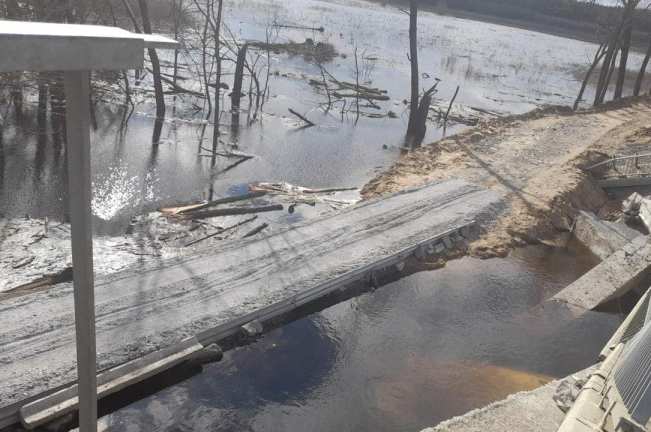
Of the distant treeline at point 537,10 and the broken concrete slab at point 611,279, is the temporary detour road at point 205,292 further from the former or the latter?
the distant treeline at point 537,10

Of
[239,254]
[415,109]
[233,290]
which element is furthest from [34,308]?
[415,109]

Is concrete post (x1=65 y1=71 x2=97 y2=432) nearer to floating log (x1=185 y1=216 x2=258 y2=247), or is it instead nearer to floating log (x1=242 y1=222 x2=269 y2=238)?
floating log (x1=185 y1=216 x2=258 y2=247)

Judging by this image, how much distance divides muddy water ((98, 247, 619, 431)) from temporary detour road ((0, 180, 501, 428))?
61 centimetres

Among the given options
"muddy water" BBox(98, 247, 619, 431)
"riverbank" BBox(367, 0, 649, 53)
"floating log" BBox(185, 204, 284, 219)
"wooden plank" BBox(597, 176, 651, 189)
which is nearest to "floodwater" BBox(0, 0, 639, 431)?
"muddy water" BBox(98, 247, 619, 431)

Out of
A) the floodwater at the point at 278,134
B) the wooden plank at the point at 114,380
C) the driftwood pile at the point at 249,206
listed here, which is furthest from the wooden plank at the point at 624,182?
the wooden plank at the point at 114,380

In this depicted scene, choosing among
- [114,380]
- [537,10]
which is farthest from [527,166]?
[537,10]

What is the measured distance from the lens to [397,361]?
8680 millimetres

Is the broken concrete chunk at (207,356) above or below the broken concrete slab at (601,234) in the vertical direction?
below

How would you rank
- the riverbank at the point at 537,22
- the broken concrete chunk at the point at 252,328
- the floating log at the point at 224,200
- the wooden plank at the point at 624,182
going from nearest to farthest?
the broken concrete chunk at the point at 252,328
the floating log at the point at 224,200
the wooden plank at the point at 624,182
the riverbank at the point at 537,22

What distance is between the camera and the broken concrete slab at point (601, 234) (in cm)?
1300

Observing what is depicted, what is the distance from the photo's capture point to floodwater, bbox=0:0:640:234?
1300 centimetres

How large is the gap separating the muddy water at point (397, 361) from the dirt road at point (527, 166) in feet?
7.30

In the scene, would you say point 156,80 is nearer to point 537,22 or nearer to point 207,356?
point 207,356

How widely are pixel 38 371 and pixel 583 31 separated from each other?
262 ft
